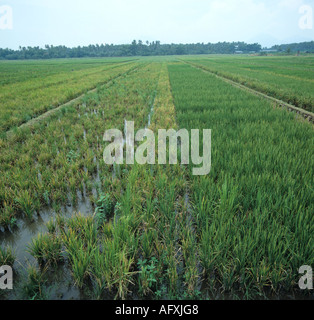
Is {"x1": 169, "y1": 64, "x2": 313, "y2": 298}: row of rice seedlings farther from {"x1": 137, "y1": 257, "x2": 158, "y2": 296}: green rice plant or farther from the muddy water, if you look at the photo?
the muddy water

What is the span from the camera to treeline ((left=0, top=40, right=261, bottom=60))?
268 feet

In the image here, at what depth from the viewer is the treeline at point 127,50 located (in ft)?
268

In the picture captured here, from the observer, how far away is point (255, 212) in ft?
6.06

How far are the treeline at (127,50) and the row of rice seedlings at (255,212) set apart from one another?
98.6 meters

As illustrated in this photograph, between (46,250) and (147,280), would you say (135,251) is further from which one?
(46,250)

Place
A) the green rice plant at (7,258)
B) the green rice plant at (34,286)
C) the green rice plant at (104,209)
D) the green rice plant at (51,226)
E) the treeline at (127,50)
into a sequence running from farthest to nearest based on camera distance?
the treeline at (127,50) → the green rice plant at (104,209) → the green rice plant at (51,226) → the green rice plant at (7,258) → the green rice plant at (34,286)

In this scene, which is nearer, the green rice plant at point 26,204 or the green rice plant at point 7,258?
the green rice plant at point 7,258

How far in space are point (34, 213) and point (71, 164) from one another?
1.07 metres

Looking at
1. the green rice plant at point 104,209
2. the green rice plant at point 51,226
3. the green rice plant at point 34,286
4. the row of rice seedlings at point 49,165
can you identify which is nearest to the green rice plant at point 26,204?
the row of rice seedlings at point 49,165

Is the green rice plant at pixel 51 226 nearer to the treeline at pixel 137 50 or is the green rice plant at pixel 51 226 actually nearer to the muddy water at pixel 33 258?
the muddy water at pixel 33 258

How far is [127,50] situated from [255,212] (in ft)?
335

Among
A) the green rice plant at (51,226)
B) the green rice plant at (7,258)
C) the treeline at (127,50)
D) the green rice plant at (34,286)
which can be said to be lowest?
the green rice plant at (34,286)

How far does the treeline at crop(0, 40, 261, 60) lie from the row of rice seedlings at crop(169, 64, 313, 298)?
9863 cm
